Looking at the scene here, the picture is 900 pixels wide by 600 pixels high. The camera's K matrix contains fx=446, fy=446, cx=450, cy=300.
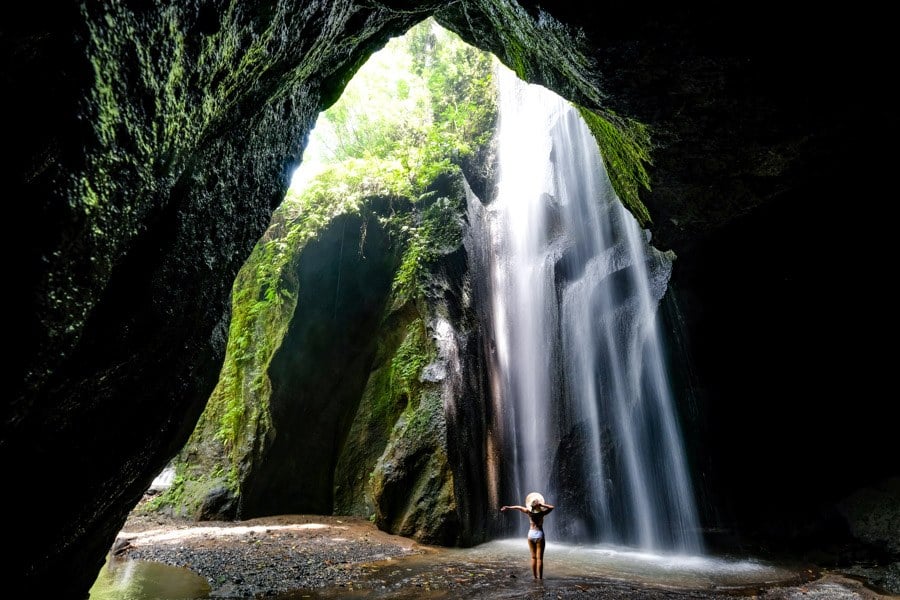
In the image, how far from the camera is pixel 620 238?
1473 centimetres

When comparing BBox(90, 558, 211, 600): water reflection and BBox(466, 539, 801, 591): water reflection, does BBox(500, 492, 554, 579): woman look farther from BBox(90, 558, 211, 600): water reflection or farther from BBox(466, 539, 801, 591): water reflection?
BBox(90, 558, 211, 600): water reflection

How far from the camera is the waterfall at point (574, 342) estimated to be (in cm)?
1226

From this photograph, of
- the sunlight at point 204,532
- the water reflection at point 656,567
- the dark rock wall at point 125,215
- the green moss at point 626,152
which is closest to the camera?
the dark rock wall at point 125,215

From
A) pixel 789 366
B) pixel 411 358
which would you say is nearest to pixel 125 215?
pixel 411 358

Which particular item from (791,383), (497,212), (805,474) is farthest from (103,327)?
(497,212)

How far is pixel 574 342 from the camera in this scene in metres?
14.5

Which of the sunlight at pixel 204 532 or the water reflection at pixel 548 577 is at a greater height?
the sunlight at pixel 204 532

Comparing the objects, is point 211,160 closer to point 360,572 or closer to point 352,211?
point 360,572

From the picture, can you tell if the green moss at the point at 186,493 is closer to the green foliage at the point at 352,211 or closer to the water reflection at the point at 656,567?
the green foliage at the point at 352,211

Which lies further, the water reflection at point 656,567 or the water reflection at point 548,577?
the water reflection at point 656,567

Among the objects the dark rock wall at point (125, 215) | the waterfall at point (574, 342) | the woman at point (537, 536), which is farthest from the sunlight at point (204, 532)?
the woman at point (537, 536)

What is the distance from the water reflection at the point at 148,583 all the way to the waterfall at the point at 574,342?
271 inches

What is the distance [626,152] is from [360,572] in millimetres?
7152

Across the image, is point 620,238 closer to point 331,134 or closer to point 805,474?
point 805,474
